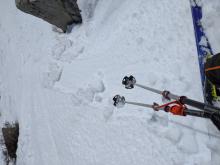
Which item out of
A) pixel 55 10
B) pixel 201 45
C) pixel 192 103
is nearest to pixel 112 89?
pixel 201 45

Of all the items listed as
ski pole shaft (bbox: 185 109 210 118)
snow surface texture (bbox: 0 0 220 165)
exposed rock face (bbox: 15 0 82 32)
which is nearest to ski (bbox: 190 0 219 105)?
snow surface texture (bbox: 0 0 220 165)

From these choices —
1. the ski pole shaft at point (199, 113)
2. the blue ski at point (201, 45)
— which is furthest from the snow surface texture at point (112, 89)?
the ski pole shaft at point (199, 113)

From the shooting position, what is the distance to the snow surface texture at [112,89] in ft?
15.6

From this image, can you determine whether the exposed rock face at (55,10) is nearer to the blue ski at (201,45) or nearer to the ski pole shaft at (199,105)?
the blue ski at (201,45)

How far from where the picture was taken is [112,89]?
601 centimetres

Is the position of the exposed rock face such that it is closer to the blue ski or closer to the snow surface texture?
the snow surface texture

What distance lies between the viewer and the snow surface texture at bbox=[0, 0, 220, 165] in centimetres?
475

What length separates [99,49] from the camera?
6723 mm

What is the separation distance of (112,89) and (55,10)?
2.30m

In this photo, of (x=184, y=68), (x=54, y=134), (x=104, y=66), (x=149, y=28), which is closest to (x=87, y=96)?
(x=104, y=66)

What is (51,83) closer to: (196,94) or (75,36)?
(75,36)

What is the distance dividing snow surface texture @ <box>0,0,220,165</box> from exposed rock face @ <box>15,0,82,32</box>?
0.88 feet

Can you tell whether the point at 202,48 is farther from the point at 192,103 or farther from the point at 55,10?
the point at 55,10

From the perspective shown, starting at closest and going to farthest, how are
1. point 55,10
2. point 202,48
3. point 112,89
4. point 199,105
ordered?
point 199,105
point 202,48
point 112,89
point 55,10
